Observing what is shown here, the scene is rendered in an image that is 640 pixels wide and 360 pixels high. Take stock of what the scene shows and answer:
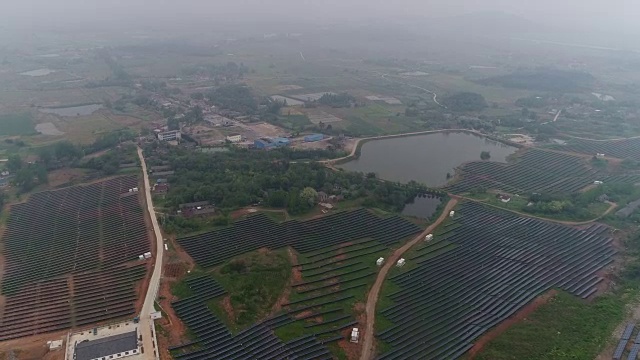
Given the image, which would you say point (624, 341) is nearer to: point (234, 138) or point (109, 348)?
point (109, 348)

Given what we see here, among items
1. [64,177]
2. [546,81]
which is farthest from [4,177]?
[546,81]

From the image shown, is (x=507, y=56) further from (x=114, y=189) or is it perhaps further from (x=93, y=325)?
(x=93, y=325)

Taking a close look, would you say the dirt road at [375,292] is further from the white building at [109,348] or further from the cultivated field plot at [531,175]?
the white building at [109,348]

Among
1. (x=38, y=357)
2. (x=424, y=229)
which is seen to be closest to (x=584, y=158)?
(x=424, y=229)

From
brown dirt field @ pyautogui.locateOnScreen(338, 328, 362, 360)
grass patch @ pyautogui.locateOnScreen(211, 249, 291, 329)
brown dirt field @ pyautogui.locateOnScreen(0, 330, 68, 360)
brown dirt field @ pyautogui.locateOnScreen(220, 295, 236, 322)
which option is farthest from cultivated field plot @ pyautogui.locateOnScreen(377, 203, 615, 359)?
brown dirt field @ pyautogui.locateOnScreen(0, 330, 68, 360)

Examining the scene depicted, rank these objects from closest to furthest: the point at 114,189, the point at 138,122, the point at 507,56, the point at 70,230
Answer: the point at 70,230, the point at 114,189, the point at 138,122, the point at 507,56

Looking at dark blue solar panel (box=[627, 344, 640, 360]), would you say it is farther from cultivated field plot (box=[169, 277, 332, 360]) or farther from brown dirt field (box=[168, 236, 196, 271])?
brown dirt field (box=[168, 236, 196, 271])
